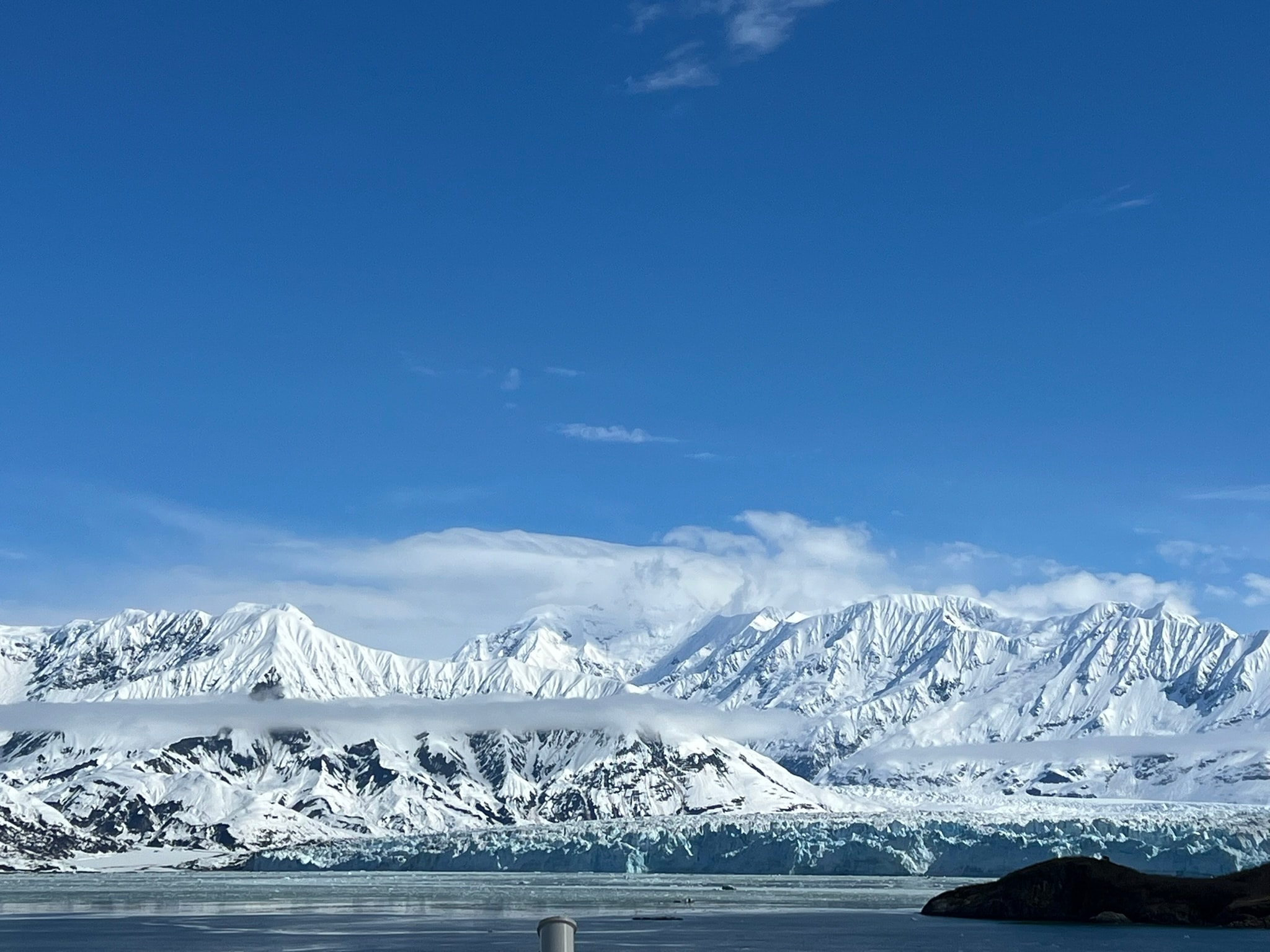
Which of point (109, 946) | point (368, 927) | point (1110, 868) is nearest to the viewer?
point (109, 946)

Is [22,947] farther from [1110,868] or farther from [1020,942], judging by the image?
[1110,868]

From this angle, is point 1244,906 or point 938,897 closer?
point 1244,906

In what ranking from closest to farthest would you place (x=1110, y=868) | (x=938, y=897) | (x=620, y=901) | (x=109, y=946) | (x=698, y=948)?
(x=698, y=948) → (x=109, y=946) → (x=1110, y=868) → (x=938, y=897) → (x=620, y=901)

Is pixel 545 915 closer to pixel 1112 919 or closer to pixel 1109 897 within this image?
pixel 1112 919

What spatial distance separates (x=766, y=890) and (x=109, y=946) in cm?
11533

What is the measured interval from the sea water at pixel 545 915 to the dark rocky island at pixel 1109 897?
459cm

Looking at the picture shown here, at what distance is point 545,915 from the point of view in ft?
383

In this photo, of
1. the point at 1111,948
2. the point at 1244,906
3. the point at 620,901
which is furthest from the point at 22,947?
the point at 1244,906

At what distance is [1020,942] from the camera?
90.4m

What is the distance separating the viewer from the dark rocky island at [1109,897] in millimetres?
109250

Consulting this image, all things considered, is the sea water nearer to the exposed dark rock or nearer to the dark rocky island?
the exposed dark rock

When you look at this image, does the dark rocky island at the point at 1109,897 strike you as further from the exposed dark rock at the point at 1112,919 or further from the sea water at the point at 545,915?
the sea water at the point at 545,915

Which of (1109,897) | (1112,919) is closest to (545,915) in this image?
(1112,919)

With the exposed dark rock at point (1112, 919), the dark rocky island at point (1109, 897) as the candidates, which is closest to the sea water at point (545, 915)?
the exposed dark rock at point (1112, 919)
